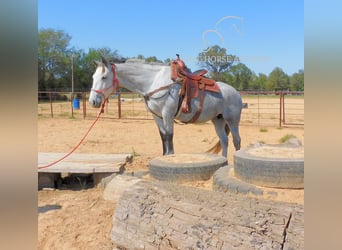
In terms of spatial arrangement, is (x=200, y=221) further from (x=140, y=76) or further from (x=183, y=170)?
(x=140, y=76)

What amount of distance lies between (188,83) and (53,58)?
36.3 meters

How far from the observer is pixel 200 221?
1752mm

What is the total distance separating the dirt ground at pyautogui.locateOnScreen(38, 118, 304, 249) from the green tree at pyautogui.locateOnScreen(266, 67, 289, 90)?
43716 mm

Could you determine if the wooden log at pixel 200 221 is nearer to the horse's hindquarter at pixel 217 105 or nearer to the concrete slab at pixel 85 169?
the concrete slab at pixel 85 169

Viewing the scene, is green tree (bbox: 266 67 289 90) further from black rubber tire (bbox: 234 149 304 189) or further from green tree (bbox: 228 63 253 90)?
black rubber tire (bbox: 234 149 304 189)

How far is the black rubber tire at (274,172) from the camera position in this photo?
2.10m

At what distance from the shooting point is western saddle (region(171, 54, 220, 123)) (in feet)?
12.5

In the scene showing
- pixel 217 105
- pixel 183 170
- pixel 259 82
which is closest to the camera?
pixel 183 170

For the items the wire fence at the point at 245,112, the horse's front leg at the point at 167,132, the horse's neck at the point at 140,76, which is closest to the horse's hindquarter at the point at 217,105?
the horse's front leg at the point at 167,132

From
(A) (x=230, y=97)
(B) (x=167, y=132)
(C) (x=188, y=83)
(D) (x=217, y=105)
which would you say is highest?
(C) (x=188, y=83)

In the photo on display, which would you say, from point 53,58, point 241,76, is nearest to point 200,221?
point 53,58

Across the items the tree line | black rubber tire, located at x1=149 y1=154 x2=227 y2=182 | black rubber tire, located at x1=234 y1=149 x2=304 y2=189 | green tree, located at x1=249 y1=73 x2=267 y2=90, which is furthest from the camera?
green tree, located at x1=249 y1=73 x2=267 y2=90

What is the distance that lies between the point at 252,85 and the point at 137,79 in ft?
160

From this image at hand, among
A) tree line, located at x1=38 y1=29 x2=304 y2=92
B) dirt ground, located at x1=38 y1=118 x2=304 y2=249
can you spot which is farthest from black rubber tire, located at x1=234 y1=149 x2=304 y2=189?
tree line, located at x1=38 y1=29 x2=304 y2=92
